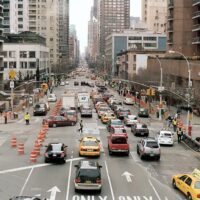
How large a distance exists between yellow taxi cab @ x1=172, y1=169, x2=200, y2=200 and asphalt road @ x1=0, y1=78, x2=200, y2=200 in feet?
1.50

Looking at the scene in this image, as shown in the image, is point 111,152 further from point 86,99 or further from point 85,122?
point 86,99

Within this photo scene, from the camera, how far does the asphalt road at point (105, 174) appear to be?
27014mm

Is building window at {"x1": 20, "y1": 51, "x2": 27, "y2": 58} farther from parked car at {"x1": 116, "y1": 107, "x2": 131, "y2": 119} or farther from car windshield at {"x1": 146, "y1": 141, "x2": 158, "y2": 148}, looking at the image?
car windshield at {"x1": 146, "y1": 141, "x2": 158, "y2": 148}

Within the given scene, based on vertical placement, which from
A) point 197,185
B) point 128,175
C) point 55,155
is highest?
point 197,185

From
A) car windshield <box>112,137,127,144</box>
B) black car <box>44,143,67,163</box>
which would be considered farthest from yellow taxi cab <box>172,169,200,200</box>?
car windshield <box>112,137,127,144</box>

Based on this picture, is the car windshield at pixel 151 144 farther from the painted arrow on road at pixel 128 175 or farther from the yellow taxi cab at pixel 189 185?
the yellow taxi cab at pixel 189 185

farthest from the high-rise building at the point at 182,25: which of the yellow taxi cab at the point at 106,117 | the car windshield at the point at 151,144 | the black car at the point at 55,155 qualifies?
the black car at the point at 55,155

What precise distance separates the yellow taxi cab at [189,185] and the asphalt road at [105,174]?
0.46 meters

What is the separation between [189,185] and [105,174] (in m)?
7.21

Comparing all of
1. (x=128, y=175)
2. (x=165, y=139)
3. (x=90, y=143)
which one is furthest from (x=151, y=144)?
(x=165, y=139)

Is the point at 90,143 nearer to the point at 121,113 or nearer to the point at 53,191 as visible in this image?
the point at 53,191

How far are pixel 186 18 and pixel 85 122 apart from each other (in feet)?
174

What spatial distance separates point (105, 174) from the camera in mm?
31969

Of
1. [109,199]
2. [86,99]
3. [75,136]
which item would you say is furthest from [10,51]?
[109,199]
